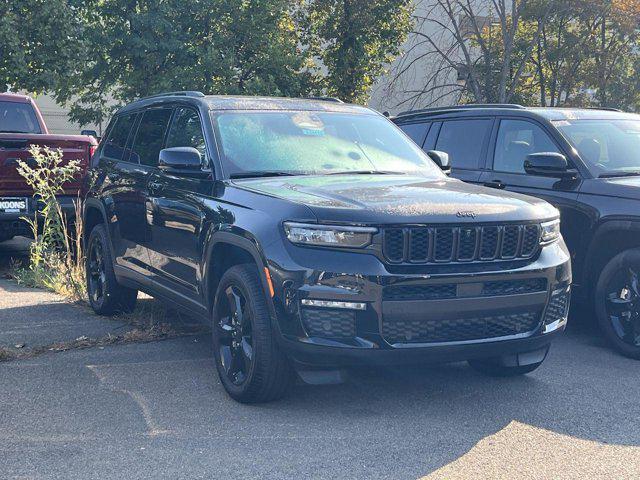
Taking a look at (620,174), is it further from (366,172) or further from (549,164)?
(366,172)

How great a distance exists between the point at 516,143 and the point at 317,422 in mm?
3777

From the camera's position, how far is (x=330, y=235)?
4.44 meters

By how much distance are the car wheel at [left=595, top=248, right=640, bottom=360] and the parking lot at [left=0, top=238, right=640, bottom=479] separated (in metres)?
0.15

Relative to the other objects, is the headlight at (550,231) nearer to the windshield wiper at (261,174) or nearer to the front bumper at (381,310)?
the front bumper at (381,310)

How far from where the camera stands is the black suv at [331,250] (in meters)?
4.40

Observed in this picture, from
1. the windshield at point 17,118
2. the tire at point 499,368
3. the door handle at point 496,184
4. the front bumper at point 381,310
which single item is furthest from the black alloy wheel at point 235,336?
the windshield at point 17,118

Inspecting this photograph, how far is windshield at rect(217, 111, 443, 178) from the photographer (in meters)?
5.59

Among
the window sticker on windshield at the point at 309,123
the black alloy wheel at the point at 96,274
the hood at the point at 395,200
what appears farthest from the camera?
the black alloy wheel at the point at 96,274

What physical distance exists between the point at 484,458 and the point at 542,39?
70.5 ft

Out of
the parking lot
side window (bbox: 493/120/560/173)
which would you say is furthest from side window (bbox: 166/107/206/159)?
side window (bbox: 493/120/560/173)

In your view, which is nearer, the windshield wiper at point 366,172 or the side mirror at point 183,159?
the side mirror at point 183,159

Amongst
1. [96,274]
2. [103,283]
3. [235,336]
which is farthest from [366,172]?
[96,274]

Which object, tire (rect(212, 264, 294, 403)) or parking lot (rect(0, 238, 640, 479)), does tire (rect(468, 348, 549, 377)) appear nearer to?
parking lot (rect(0, 238, 640, 479))

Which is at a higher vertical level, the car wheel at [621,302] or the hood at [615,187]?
the hood at [615,187]
